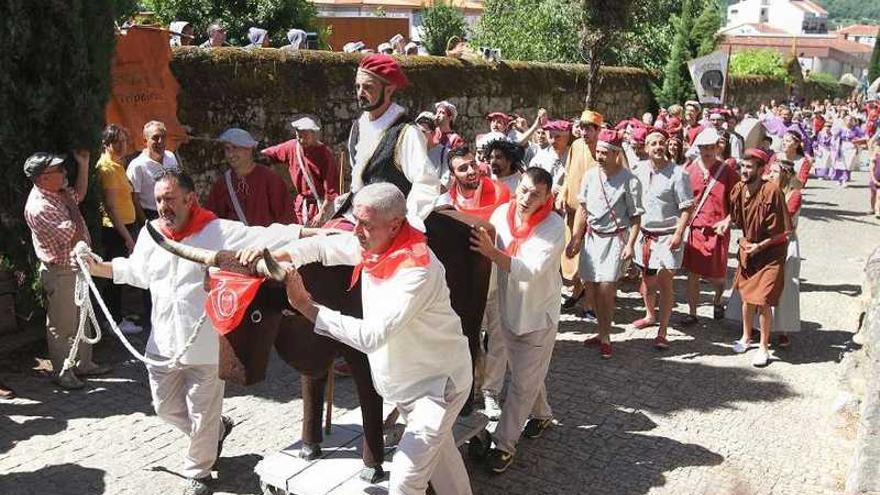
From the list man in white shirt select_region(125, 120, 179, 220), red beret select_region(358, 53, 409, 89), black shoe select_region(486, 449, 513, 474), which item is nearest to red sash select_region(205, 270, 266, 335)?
red beret select_region(358, 53, 409, 89)

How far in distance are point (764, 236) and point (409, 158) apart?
3.87 metres

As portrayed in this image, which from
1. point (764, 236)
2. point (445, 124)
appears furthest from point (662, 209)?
point (445, 124)

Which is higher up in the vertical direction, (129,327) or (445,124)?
(445,124)

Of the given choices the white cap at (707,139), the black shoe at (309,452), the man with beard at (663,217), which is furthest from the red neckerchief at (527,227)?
the white cap at (707,139)

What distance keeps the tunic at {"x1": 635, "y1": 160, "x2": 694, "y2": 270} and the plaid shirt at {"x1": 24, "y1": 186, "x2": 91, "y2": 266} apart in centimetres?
488

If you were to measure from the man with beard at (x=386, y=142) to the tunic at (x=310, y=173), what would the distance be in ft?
6.84

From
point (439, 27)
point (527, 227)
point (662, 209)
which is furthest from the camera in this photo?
point (439, 27)

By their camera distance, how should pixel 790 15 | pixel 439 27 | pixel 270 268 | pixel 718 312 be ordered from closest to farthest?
pixel 270 268 < pixel 718 312 < pixel 439 27 < pixel 790 15

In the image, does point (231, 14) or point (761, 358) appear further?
point (231, 14)

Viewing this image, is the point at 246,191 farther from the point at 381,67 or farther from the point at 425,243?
the point at 425,243

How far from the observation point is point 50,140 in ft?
21.4

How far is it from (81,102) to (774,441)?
6.07m

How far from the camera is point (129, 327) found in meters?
7.13

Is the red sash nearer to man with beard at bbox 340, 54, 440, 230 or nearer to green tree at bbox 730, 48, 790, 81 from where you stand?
man with beard at bbox 340, 54, 440, 230
